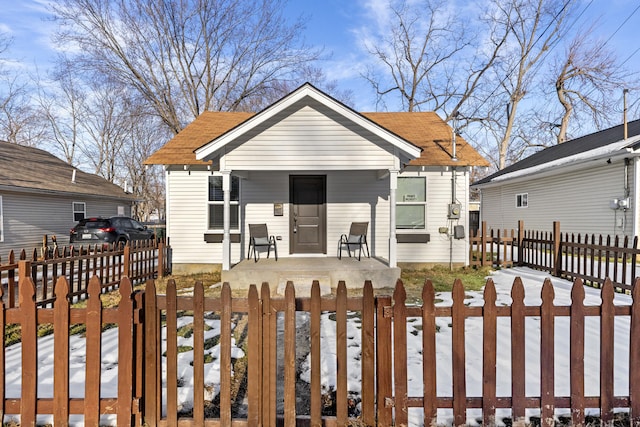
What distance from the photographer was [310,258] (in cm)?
845

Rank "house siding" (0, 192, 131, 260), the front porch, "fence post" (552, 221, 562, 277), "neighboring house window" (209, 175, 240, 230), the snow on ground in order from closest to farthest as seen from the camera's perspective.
A: the snow on ground
the front porch
"fence post" (552, 221, 562, 277)
"neighboring house window" (209, 175, 240, 230)
"house siding" (0, 192, 131, 260)

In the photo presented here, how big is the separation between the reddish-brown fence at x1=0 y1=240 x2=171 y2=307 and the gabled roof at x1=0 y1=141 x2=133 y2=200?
6.28 m

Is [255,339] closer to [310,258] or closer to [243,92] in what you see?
[310,258]

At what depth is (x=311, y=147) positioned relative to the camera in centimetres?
702

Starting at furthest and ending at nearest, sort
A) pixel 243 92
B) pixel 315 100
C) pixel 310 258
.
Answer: pixel 243 92 → pixel 310 258 → pixel 315 100

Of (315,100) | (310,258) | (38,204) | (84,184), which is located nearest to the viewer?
(315,100)

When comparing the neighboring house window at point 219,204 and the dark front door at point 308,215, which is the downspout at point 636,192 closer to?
the dark front door at point 308,215

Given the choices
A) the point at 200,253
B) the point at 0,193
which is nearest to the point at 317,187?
the point at 200,253

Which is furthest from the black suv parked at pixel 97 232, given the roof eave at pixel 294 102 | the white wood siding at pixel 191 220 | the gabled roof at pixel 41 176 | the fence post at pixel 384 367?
the fence post at pixel 384 367

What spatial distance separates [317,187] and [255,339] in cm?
692

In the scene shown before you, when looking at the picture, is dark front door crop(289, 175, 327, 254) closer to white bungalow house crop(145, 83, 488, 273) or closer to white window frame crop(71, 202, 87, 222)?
white bungalow house crop(145, 83, 488, 273)

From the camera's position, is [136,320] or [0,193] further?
[0,193]

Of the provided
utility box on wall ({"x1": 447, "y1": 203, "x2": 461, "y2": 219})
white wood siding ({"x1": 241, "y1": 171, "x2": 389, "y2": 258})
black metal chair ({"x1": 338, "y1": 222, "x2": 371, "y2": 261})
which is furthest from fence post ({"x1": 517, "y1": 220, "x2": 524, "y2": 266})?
black metal chair ({"x1": 338, "y1": 222, "x2": 371, "y2": 261})

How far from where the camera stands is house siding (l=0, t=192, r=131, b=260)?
39.6 ft
